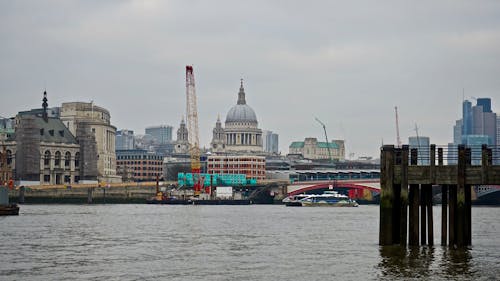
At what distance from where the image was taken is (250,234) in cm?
8106

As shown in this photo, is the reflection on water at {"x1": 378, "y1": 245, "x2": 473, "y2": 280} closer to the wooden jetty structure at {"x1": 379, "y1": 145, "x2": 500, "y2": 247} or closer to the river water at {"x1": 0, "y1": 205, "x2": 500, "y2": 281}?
the river water at {"x1": 0, "y1": 205, "x2": 500, "y2": 281}

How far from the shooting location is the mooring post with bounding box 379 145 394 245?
55844mm

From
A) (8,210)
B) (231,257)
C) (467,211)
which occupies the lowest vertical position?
(231,257)

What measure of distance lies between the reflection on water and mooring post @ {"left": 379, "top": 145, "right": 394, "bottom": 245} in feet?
2.50

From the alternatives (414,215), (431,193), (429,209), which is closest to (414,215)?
(414,215)

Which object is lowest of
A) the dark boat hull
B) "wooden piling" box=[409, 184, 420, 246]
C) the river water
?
the river water

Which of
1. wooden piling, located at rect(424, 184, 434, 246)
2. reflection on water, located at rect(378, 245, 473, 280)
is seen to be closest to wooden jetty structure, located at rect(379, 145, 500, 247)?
wooden piling, located at rect(424, 184, 434, 246)

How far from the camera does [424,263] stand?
52.1 meters

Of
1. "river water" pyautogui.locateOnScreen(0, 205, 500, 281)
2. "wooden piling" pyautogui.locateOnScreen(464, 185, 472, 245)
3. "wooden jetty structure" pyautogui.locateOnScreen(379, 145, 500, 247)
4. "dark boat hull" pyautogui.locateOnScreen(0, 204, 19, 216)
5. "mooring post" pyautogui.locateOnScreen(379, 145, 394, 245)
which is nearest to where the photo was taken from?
"river water" pyautogui.locateOnScreen(0, 205, 500, 281)

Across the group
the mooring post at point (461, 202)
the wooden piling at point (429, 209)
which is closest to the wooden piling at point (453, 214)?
the mooring post at point (461, 202)

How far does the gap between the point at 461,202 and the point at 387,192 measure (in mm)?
4007

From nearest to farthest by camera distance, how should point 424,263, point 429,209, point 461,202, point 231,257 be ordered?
1. point 424,263
2. point 461,202
3. point 231,257
4. point 429,209

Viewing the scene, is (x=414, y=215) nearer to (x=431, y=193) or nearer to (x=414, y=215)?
(x=414, y=215)

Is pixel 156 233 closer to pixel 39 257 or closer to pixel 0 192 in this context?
pixel 39 257
